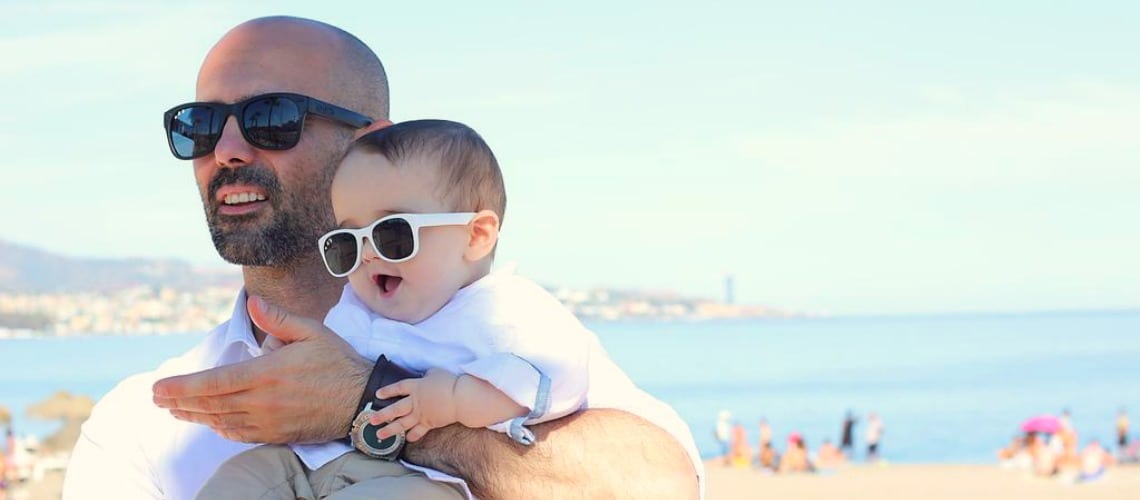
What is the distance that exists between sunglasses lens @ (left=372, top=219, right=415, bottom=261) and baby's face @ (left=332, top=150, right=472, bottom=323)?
0.08ft

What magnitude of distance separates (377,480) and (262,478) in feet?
0.76

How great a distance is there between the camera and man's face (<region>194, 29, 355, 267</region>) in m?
3.68

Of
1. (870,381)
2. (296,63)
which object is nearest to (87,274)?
(870,381)

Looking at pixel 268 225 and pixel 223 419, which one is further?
pixel 268 225

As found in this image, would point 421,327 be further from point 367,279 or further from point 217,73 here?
point 217,73

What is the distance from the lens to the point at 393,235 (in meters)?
2.75

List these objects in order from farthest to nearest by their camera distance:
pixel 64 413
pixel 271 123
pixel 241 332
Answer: pixel 64 413, pixel 271 123, pixel 241 332

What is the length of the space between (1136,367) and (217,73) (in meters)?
97.9

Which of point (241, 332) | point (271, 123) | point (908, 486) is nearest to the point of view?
point (241, 332)

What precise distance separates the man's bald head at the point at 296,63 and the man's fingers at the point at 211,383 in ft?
4.29

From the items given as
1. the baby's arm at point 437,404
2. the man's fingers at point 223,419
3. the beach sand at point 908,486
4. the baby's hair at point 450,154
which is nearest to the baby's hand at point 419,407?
the baby's arm at point 437,404

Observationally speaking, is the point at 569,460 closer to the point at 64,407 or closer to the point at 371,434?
the point at 371,434

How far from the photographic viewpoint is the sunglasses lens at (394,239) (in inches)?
108

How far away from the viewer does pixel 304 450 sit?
8.66ft
